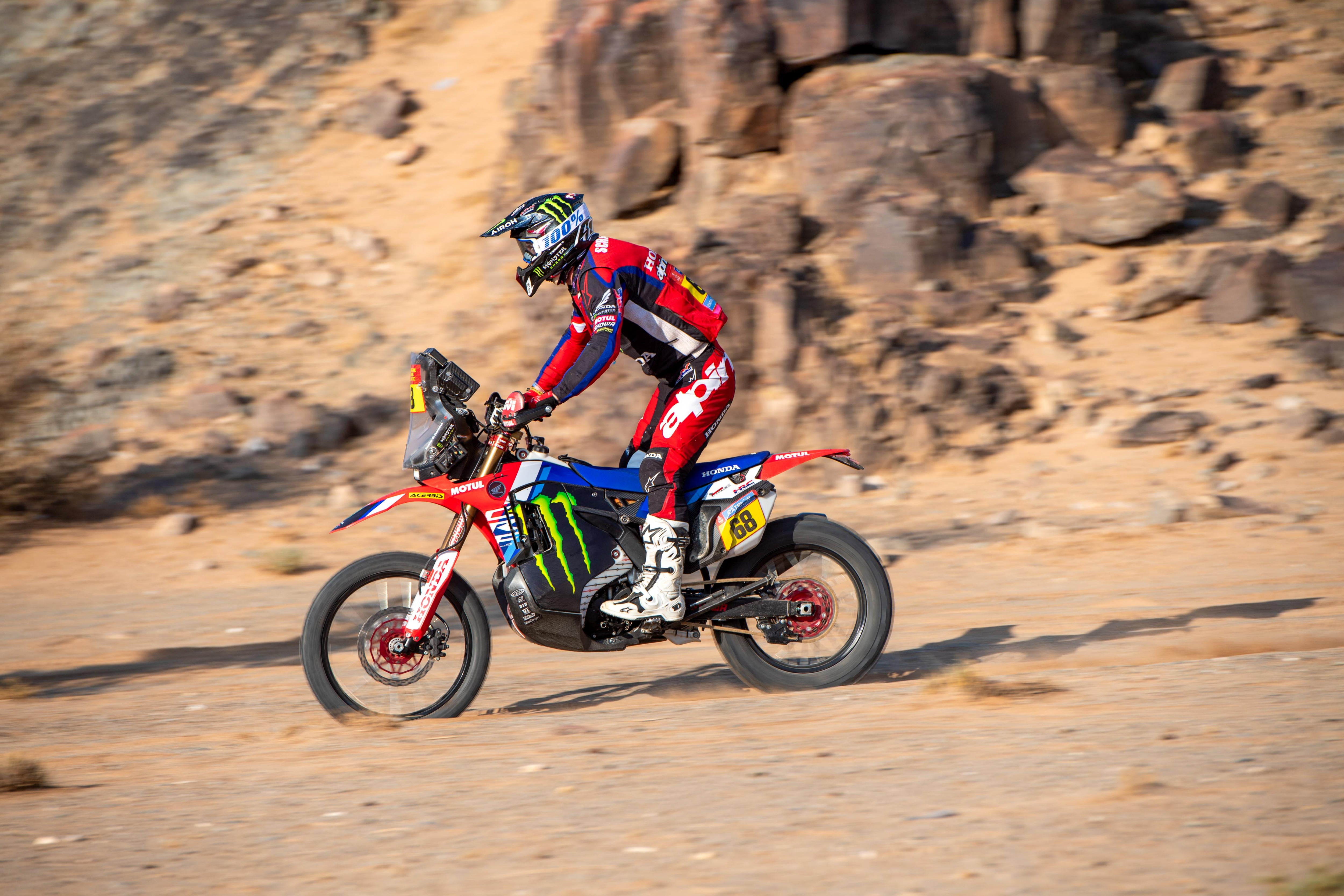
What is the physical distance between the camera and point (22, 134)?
19.1 metres

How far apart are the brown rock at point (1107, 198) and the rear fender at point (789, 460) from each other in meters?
10.2

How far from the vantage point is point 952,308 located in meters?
13.5

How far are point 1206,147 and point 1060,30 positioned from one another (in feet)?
8.41

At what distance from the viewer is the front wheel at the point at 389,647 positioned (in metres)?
5.50

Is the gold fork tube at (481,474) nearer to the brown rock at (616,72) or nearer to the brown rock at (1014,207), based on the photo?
the brown rock at (616,72)

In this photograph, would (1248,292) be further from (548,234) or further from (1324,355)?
(548,234)

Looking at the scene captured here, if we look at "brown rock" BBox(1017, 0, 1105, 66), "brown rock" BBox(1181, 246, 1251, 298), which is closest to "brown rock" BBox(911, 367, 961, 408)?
"brown rock" BBox(1181, 246, 1251, 298)

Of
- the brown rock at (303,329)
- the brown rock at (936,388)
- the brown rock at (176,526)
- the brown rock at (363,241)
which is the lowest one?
the brown rock at (176,526)

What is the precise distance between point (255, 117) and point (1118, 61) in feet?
45.2

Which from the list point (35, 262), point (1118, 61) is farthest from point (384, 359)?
point (1118, 61)

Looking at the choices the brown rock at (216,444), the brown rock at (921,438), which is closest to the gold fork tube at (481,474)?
the brown rock at (921,438)

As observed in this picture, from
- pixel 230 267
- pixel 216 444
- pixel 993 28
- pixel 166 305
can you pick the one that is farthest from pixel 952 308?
pixel 166 305

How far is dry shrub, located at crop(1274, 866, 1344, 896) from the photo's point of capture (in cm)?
309

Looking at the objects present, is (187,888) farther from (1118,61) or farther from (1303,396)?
(1118,61)
